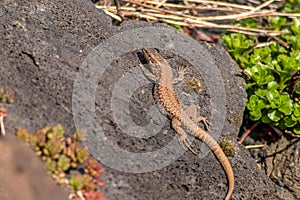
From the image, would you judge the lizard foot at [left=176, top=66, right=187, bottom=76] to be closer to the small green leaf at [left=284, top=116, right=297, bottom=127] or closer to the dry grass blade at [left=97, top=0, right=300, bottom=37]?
the dry grass blade at [left=97, top=0, right=300, bottom=37]

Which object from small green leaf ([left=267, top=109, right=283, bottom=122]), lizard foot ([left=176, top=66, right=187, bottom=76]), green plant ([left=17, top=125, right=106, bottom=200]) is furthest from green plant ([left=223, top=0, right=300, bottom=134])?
green plant ([left=17, top=125, right=106, bottom=200])

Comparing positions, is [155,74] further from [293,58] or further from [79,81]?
[293,58]

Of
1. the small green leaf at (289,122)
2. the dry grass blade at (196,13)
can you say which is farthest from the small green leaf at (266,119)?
the dry grass blade at (196,13)

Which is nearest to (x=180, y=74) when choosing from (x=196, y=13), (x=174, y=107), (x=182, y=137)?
(x=174, y=107)

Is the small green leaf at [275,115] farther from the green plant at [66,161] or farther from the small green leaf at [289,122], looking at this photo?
the green plant at [66,161]

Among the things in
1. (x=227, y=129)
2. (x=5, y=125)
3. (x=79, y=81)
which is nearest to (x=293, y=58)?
(x=227, y=129)
